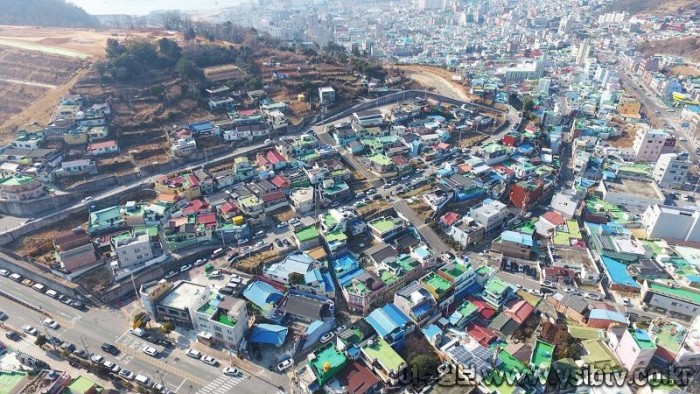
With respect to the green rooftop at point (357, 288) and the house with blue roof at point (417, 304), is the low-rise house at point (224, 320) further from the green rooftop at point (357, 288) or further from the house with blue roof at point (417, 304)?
the house with blue roof at point (417, 304)

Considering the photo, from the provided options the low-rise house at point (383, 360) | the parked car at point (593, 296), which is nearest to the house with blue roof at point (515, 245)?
the parked car at point (593, 296)

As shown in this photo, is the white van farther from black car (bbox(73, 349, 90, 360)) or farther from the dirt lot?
the dirt lot

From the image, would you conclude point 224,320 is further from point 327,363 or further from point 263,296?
point 327,363

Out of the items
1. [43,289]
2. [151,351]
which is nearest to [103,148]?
[43,289]

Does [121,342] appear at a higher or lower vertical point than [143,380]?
lower

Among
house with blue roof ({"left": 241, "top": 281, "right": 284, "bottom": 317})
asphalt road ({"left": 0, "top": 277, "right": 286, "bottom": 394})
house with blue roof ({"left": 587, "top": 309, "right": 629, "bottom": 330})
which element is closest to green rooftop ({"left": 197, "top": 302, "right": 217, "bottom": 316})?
asphalt road ({"left": 0, "top": 277, "right": 286, "bottom": 394})
